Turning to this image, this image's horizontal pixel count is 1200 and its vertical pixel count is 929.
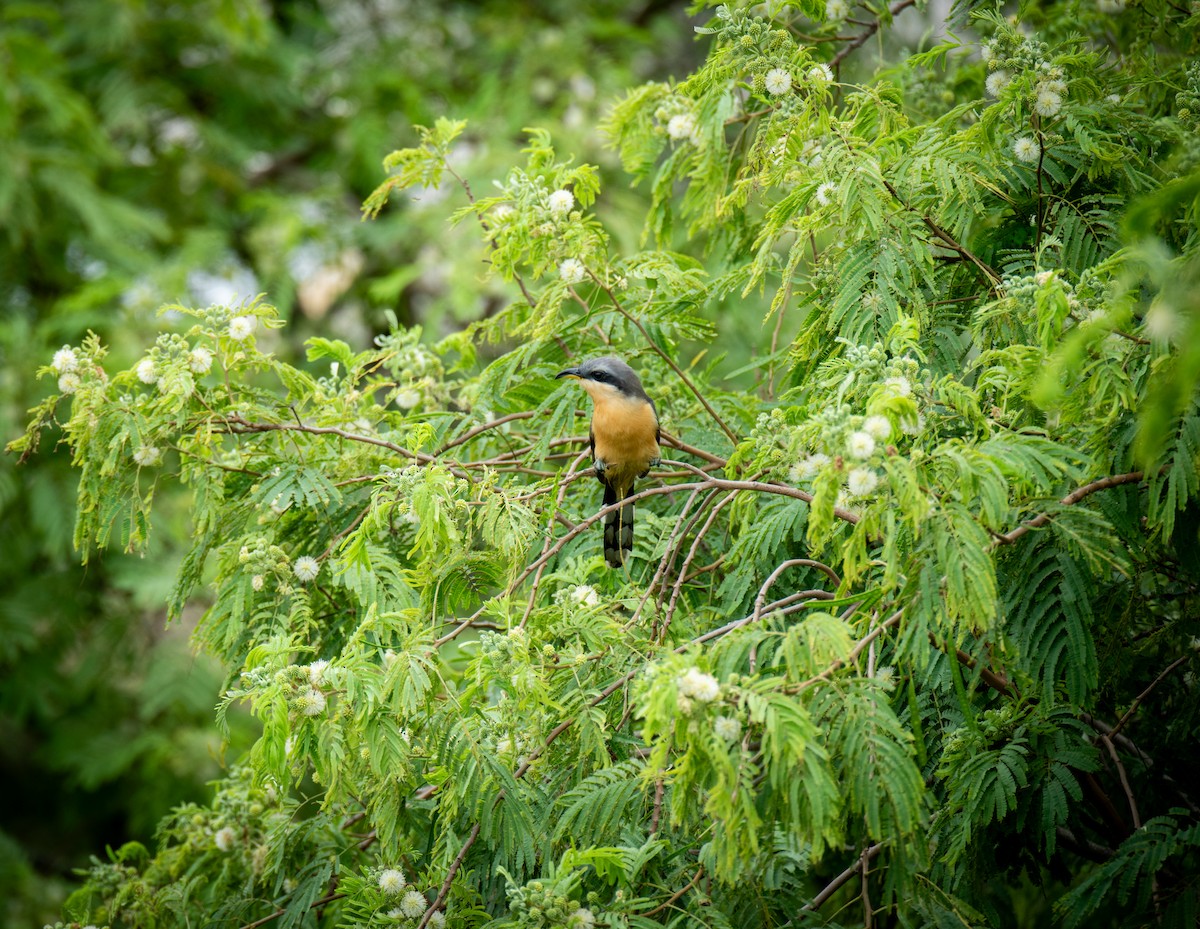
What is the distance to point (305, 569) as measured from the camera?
298 cm

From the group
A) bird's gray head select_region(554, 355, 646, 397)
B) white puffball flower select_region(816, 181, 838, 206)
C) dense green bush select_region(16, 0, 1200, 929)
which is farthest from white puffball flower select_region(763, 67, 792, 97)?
bird's gray head select_region(554, 355, 646, 397)

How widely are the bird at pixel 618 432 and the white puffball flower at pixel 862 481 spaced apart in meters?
1.31

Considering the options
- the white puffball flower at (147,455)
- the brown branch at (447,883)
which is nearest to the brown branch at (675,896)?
the brown branch at (447,883)

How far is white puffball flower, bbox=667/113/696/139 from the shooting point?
3.51m

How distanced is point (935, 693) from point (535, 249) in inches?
68.8

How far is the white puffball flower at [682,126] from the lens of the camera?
138 inches

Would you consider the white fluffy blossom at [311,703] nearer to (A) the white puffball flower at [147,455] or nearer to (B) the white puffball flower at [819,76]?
(A) the white puffball flower at [147,455]

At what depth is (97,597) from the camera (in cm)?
699

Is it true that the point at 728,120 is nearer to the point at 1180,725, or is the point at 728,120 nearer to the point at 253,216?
the point at 1180,725

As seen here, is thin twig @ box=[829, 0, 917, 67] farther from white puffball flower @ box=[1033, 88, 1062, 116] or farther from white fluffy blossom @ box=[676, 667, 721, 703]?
white fluffy blossom @ box=[676, 667, 721, 703]

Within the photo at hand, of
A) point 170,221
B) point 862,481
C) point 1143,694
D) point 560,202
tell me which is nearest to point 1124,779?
point 1143,694

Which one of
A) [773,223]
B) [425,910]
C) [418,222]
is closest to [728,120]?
[773,223]

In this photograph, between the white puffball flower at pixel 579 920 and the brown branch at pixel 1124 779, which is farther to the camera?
the brown branch at pixel 1124 779

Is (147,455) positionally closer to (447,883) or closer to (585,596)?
(585,596)
